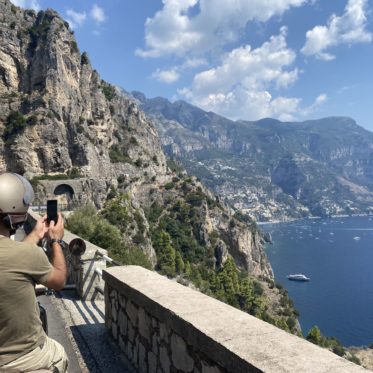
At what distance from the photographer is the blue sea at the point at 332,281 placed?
7519 cm

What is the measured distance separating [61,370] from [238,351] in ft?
3.58

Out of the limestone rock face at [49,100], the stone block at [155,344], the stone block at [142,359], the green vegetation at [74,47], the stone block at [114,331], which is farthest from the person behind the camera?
the green vegetation at [74,47]

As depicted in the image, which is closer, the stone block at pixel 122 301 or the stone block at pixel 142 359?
the stone block at pixel 142 359

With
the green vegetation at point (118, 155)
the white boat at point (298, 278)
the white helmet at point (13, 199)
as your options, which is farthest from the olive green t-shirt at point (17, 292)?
Answer: the white boat at point (298, 278)

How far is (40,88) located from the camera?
59.6 metres

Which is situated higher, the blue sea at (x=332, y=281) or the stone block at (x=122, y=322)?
the stone block at (x=122, y=322)

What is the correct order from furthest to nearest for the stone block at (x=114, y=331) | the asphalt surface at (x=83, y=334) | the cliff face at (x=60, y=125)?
the cliff face at (x=60, y=125), the stone block at (x=114, y=331), the asphalt surface at (x=83, y=334)

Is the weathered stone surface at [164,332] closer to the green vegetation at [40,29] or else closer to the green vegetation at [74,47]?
the green vegetation at [40,29]

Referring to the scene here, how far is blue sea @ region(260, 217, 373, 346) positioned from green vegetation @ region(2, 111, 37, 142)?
5753cm

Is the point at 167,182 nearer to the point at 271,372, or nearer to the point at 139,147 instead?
the point at 139,147

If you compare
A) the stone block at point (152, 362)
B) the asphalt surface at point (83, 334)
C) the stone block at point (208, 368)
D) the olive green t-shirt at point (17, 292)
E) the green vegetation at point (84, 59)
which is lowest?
the asphalt surface at point (83, 334)

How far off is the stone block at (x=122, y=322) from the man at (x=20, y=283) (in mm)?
2505

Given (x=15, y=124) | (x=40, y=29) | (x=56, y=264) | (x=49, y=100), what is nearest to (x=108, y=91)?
(x=40, y=29)

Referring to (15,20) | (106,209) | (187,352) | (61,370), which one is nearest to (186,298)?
(187,352)
